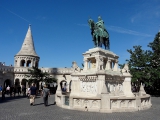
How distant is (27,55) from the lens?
34.7 m

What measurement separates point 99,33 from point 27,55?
83.4 feet

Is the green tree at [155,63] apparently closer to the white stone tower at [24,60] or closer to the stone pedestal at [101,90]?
the stone pedestal at [101,90]

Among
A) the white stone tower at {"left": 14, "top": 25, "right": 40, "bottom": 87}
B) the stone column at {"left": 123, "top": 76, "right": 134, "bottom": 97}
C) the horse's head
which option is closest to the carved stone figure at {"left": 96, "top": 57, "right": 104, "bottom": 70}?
the stone column at {"left": 123, "top": 76, "right": 134, "bottom": 97}

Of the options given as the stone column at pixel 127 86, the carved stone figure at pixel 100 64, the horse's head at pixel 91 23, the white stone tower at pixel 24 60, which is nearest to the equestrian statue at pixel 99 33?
the horse's head at pixel 91 23

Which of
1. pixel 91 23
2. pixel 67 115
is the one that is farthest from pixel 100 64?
pixel 67 115

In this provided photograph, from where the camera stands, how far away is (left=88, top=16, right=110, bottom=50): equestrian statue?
12.8m

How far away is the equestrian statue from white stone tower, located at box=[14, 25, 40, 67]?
2481 cm

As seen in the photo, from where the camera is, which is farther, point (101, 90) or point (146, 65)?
point (146, 65)

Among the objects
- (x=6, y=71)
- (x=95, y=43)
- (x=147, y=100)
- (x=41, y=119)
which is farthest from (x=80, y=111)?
(x=6, y=71)

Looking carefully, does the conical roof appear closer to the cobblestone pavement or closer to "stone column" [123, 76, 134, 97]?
"stone column" [123, 76, 134, 97]

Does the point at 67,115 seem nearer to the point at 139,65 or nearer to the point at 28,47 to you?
the point at 139,65

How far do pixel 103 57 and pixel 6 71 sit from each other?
25.5 metres

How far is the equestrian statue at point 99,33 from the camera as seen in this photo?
12.8m

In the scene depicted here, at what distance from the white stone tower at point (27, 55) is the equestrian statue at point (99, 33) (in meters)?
24.8
